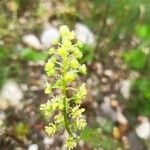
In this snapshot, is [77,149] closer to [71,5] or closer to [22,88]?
[22,88]

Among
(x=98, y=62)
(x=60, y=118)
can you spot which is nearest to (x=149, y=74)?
(x=98, y=62)

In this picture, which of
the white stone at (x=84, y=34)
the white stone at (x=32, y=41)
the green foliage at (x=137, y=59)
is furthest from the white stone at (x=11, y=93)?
the green foliage at (x=137, y=59)

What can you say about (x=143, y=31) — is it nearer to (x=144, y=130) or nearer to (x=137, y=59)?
(x=137, y=59)

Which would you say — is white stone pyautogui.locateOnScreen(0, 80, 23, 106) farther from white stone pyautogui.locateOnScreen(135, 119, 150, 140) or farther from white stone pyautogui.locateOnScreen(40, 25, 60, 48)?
white stone pyautogui.locateOnScreen(135, 119, 150, 140)

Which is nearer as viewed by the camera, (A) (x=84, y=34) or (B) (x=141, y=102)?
(B) (x=141, y=102)

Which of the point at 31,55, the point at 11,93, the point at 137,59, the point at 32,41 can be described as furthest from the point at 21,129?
the point at 137,59
